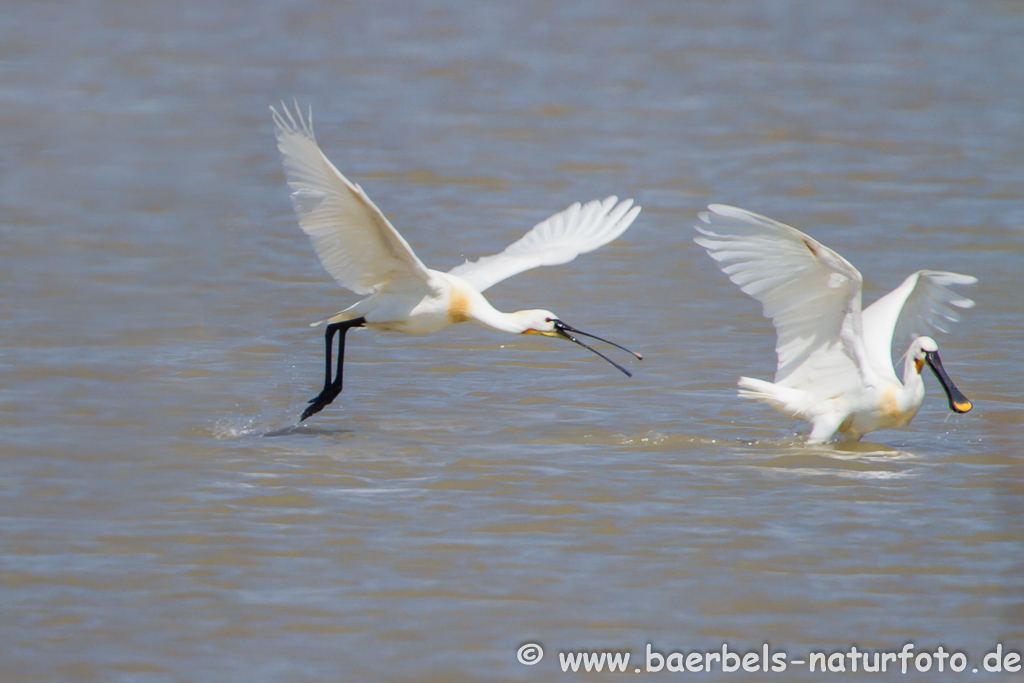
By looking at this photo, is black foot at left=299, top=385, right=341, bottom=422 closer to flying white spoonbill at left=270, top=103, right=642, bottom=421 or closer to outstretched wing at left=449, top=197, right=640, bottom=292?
flying white spoonbill at left=270, top=103, right=642, bottom=421

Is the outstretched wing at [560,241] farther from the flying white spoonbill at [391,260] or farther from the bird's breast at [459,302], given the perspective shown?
the bird's breast at [459,302]

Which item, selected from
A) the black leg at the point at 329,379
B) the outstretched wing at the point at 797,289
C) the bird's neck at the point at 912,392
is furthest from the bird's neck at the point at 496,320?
the bird's neck at the point at 912,392

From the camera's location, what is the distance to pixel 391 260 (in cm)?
795

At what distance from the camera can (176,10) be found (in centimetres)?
1897

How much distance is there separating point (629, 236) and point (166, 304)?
4331 mm

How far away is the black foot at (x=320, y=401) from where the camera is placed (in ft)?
26.4

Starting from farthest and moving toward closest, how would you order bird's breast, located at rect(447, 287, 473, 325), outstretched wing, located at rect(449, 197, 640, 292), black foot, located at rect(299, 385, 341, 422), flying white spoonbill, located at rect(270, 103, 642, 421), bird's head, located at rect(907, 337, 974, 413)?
1. outstretched wing, located at rect(449, 197, 640, 292)
2. bird's breast, located at rect(447, 287, 473, 325)
3. black foot, located at rect(299, 385, 341, 422)
4. bird's head, located at rect(907, 337, 974, 413)
5. flying white spoonbill, located at rect(270, 103, 642, 421)

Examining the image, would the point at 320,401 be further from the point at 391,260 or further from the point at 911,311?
the point at 911,311

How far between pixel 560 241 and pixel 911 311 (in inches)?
71.5

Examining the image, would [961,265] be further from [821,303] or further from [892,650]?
[892,650]

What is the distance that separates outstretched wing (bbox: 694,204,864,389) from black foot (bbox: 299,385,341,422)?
1841 millimetres

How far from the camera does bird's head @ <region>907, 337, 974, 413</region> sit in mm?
7758

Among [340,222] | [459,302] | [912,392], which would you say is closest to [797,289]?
[912,392]

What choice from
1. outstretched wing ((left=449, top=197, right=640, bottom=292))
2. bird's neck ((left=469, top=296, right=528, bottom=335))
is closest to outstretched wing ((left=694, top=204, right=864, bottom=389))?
bird's neck ((left=469, top=296, right=528, bottom=335))
